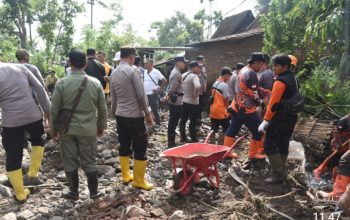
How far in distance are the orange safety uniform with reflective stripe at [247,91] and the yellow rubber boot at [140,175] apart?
197 cm

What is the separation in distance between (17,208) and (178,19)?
53.8 m

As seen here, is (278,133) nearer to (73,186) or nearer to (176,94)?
(176,94)

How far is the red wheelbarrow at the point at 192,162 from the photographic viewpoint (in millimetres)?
4252

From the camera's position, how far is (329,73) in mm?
6355

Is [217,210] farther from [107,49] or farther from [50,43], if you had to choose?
[50,43]

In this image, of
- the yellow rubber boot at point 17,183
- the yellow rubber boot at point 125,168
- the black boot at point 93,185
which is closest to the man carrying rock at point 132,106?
the yellow rubber boot at point 125,168

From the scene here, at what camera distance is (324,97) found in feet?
22.8

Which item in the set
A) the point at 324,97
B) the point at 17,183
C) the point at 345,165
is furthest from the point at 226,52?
the point at 17,183

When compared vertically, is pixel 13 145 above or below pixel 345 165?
above

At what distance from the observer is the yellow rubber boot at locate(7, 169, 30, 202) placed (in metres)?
4.18

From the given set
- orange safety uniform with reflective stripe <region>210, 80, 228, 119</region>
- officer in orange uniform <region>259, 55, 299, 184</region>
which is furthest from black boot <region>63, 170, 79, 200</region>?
orange safety uniform with reflective stripe <region>210, 80, 228, 119</region>

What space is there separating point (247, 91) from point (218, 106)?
1.29 metres

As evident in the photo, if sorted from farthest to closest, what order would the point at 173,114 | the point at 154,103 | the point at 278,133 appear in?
the point at 154,103 → the point at 173,114 → the point at 278,133

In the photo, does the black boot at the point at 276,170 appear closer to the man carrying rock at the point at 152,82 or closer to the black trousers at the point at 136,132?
the black trousers at the point at 136,132
